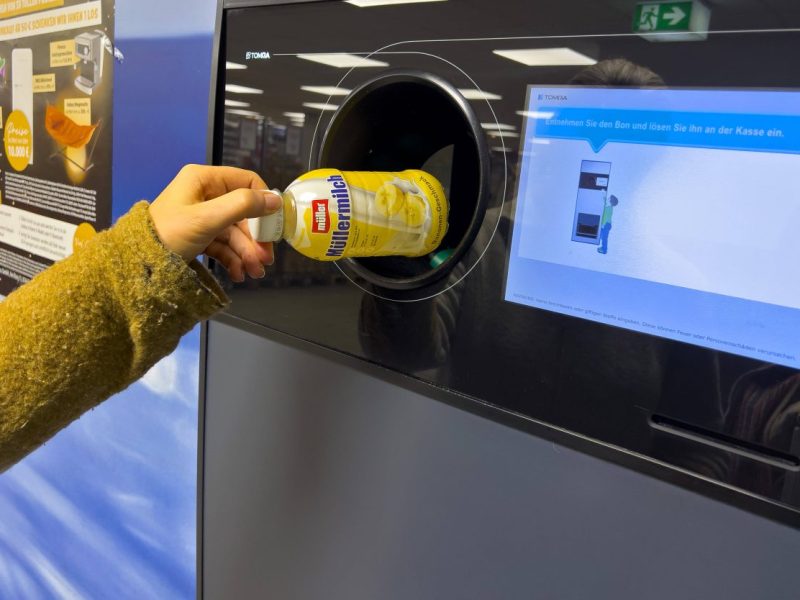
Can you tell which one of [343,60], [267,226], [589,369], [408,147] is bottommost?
[589,369]

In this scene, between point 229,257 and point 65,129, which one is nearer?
point 229,257

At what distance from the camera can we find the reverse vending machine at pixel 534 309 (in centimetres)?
62

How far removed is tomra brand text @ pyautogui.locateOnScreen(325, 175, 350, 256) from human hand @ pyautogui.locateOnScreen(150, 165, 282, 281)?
7 cm

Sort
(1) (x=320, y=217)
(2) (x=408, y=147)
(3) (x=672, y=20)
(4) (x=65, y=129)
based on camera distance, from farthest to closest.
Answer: (4) (x=65, y=129), (2) (x=408, y=147), (1) (x=320, y=217), (3) (x=672, y=20)

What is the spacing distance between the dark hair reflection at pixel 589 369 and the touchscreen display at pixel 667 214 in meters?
0.02

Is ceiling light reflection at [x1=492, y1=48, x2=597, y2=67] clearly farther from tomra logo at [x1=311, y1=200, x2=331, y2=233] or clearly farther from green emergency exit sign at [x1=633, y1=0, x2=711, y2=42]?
tomra logo at [x1=311, y1=200, x2=331, y2=233]

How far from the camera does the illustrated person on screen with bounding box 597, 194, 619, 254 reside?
691 millimetres

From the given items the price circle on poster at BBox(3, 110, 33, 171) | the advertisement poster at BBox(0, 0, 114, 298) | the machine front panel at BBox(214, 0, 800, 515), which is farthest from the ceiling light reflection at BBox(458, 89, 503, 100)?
the price circle on poster at BBox(3, 110, 33, 171)

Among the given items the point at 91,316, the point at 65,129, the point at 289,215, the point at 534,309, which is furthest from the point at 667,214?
the point at 65,129

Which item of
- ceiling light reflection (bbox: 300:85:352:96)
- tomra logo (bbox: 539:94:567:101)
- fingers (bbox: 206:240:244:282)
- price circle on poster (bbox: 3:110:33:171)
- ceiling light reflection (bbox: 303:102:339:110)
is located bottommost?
fingers (bbox: 206:240:244:282)

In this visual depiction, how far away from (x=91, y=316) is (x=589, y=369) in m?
0.56

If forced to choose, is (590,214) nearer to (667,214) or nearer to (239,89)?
(667,214)

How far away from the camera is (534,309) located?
0.76 m

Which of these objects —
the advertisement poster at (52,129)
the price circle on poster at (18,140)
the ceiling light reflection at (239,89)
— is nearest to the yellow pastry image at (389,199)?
the ceiling light reflection at (239,89)
